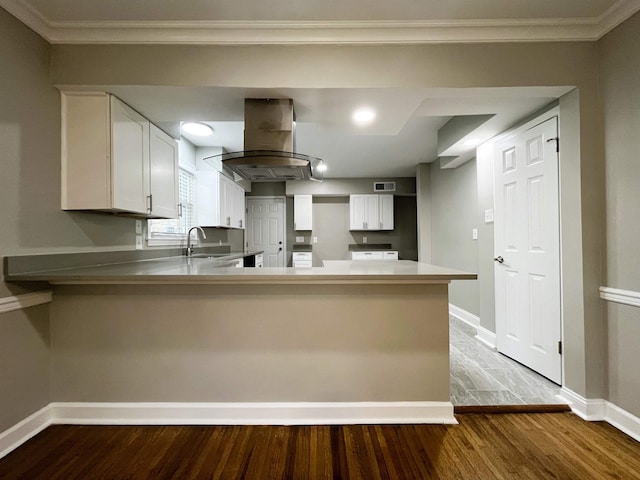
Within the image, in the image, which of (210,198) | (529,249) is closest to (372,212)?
(210,198)

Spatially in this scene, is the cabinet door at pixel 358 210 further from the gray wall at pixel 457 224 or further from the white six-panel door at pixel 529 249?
the white six-panel door at pixel 529 249

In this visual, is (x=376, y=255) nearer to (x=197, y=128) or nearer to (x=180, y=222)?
(x=180, y=222)

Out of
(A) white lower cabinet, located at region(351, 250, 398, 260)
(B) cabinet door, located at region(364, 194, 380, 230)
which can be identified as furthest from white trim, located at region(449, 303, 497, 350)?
(B) cabinet door, located at region(364, 194, 380, 230)

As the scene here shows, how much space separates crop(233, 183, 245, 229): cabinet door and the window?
2.76 ft

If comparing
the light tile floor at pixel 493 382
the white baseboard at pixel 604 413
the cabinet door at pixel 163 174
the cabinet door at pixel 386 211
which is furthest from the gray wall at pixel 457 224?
the cabinet door at pixel 163 174

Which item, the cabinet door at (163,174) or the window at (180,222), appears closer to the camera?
the cabinet door at (163,174)

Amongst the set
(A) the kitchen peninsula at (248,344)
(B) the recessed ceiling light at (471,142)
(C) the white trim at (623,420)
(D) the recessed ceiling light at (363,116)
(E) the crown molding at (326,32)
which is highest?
(E) the crown molding at (326,32)

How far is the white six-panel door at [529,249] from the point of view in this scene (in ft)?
7.18

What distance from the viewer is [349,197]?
6438 mm

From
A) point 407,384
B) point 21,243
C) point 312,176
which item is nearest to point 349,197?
point 312,176

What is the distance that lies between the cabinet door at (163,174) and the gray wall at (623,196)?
3.26 meters

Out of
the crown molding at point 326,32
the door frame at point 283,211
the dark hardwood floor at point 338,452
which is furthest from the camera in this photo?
the door frame at point 283,211

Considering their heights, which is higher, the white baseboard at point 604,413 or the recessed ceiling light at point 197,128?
the recessed ceiling light at point 197,128

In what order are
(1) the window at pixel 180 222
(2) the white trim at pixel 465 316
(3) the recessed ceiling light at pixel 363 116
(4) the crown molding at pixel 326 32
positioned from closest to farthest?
(4) the crown molding at pixel 326 32
(3) the recessed ceiling light at pixel 363 116
(1) the window at pixel 180 222
(2) the white trim at pixel 465 316
